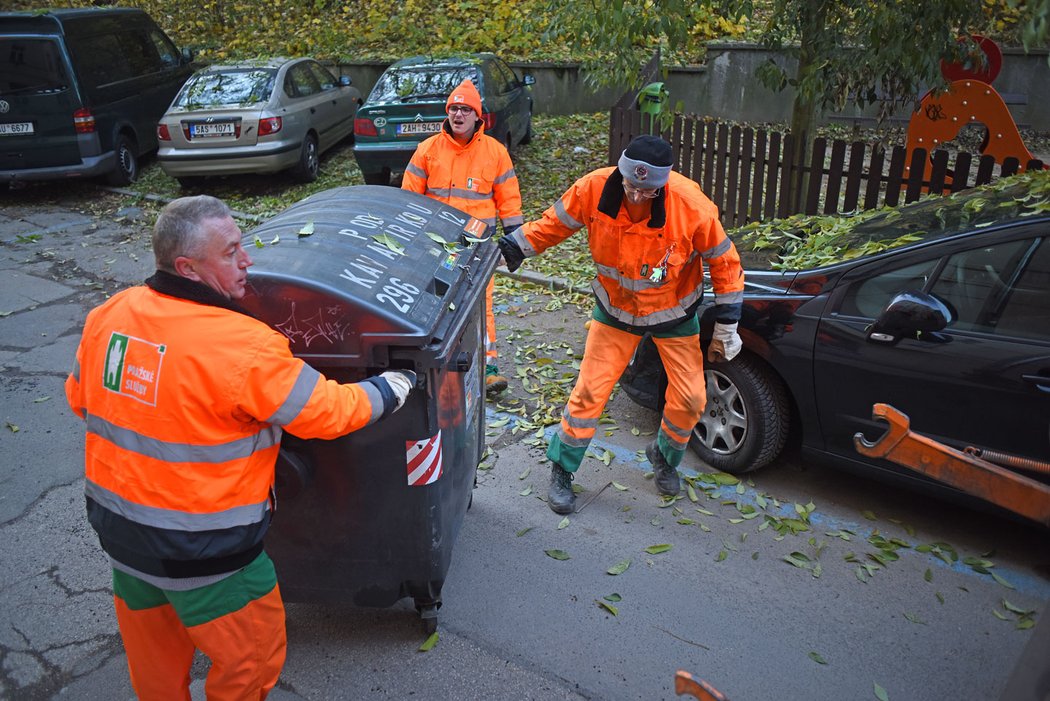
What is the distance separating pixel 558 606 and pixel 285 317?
1633 millimetres

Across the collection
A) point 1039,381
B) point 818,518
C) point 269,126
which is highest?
point 1039,381

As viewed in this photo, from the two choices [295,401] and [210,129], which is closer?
[295,401]

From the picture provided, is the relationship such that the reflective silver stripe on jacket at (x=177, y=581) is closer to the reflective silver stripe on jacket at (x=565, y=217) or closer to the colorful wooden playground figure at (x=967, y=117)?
the reflective silver stripe on jacket at (x=565, y=217)

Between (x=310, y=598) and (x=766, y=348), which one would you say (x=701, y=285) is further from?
(x=310, y=598)

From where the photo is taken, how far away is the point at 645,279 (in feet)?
12.1

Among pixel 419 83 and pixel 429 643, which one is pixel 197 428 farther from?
pixel 419 83

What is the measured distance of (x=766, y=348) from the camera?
3.95 meters

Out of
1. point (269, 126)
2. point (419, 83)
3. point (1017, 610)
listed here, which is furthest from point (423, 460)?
point (269, 126)

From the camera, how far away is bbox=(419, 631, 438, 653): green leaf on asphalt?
3.13 meters

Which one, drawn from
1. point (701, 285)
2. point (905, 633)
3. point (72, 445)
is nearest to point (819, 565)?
point (905, 633)

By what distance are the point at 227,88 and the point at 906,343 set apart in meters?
9.07

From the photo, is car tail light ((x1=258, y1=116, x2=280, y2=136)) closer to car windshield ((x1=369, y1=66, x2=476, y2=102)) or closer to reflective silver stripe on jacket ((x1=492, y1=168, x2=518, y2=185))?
car windshield ((x1=369, y1=66, x2=476, y2=102))

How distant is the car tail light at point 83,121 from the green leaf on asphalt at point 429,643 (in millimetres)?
9315

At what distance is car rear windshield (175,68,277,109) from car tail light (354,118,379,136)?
1609 mm
